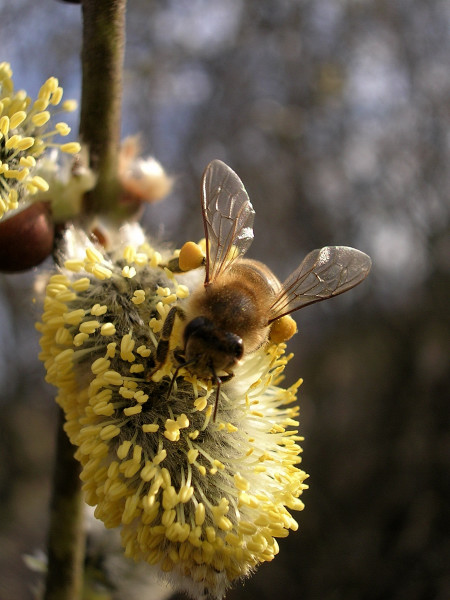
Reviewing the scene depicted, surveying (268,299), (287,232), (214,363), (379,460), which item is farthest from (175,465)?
(287,232)

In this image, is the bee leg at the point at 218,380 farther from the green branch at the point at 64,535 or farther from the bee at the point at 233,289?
the green branch at the point at 64,535

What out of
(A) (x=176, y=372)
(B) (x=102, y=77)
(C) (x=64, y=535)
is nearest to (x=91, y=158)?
(B) (x=102, y=77)

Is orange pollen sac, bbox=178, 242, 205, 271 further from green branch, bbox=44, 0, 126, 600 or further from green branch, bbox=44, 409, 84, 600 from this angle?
green branch, bbox=44, 409, 84, 600

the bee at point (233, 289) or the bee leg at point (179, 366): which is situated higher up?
the bee at point (233, 289)

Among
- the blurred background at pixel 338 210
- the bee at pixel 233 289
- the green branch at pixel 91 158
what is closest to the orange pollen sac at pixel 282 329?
the bee at pixel 233 289

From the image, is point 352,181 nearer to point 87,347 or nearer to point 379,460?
point 379,460

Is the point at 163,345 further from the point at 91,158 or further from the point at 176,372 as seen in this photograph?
the point at 91,158
